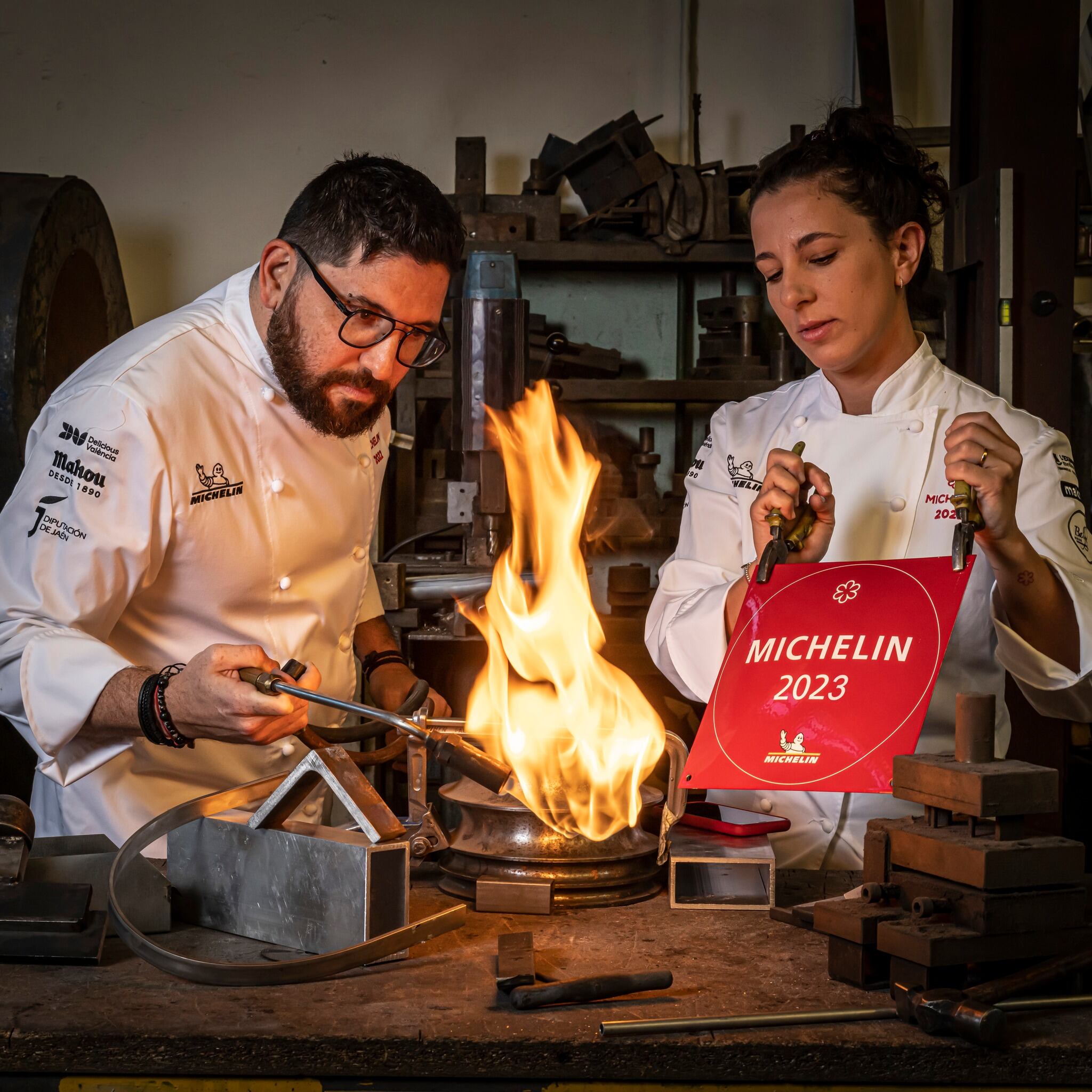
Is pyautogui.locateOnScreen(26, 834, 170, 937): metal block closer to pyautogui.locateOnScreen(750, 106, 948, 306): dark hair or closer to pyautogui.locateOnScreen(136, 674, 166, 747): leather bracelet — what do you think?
pyautogui.locateOnScreen(136, 674, 166, 747): leather bracelet

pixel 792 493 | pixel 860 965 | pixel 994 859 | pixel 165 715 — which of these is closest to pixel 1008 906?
pixel 994 859

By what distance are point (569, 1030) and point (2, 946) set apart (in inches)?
23.9

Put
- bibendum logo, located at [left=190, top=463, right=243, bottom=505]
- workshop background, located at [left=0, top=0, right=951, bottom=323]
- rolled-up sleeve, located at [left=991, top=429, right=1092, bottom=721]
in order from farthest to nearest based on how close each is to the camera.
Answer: workshop background, located at [left=0, top=0, right=951, bottom=323], bibendum logo, located at [left=190, top=463, right=243, bottom=505], rolled-up sleeve, located at [left=991, top=429, right=1092, bottom=721]

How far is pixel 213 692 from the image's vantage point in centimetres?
140

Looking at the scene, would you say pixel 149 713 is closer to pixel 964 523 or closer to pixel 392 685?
pixel 392 685

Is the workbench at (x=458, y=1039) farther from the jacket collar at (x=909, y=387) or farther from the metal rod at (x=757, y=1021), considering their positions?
the jacket collar at (x=909, y=387)

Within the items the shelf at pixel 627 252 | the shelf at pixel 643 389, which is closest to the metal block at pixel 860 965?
the shelf at pixel 643 389

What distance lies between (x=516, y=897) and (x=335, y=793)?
0.27 metres

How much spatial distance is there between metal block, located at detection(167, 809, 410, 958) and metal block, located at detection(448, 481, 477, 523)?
1571mm

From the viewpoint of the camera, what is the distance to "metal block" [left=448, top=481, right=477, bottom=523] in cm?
285

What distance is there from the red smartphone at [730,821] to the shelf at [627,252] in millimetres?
2501

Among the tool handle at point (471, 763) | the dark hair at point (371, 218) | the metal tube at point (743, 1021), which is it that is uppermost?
the dark hair at point (371, 218)

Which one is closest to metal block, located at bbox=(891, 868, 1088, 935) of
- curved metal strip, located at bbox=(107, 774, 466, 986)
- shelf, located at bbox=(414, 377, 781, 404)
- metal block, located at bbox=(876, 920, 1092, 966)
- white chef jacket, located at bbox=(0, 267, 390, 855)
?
metal block, located at bbox=(876, 920, 1092, 966)

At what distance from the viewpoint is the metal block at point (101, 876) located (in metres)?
1.27
